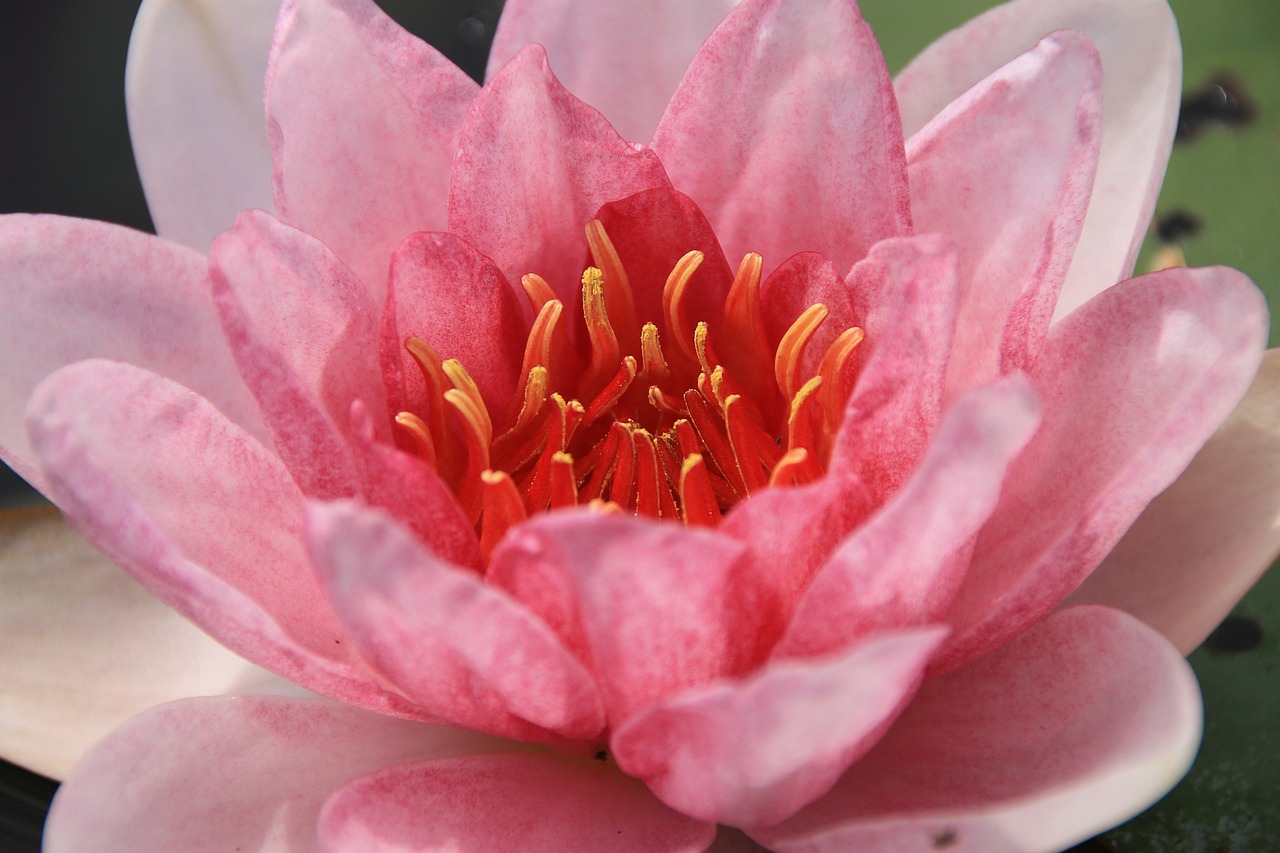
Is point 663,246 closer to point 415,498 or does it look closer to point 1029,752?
point 415,498

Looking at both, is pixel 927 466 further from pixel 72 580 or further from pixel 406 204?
pixel 72 580

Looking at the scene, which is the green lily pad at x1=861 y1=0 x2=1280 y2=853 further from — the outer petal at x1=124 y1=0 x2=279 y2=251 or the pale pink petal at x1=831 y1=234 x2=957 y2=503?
the outer petal at x1=124 y1=0 x2=279 y2=251

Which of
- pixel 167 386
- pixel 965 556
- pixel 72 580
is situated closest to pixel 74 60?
pixel 72 580

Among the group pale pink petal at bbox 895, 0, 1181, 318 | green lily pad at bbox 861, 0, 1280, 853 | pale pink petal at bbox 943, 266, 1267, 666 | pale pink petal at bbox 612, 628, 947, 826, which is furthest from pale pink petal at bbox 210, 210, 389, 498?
green lily pad at bbox 861, 0, 1280, 853

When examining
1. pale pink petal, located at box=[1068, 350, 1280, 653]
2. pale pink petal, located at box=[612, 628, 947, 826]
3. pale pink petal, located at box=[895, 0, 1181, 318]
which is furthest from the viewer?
pale pink petal, located at box=[895, 0, 1181, 318]

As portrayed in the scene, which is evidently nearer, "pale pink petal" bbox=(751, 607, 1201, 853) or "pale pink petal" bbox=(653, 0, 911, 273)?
"pale pink petal" bbox=(751, 607, 1201, 853)

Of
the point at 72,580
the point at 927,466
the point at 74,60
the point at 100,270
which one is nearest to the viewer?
the point at 927,466

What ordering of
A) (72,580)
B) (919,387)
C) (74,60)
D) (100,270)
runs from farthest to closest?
1. (74,60)
2. (72,580)
3. (100,270)
4. (919,387)
